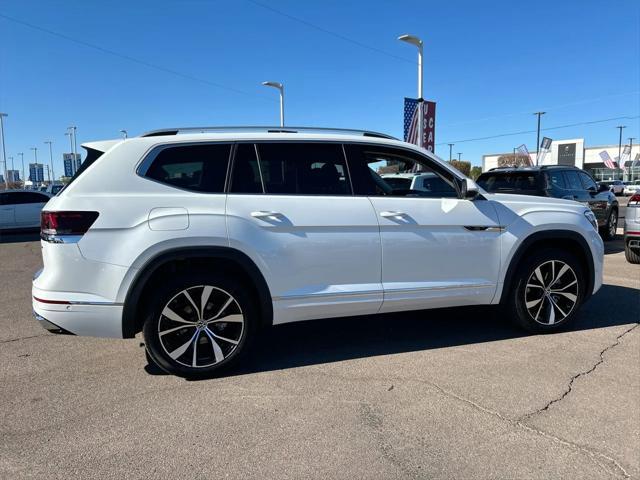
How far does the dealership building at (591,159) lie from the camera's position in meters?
66.8

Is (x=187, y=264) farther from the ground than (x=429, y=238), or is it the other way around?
(x=429, y=238)

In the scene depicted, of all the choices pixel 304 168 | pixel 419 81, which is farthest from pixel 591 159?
pixel 304 168

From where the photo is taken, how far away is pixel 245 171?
12.5 feet

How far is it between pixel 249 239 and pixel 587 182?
9.68 m

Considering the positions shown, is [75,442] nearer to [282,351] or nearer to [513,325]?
[282,351]

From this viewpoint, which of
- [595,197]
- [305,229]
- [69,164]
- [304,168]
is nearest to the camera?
[305,229]

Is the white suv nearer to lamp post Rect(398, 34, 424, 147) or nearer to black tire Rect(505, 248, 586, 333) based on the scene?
black tire Rect(505, 248, 586, 333)

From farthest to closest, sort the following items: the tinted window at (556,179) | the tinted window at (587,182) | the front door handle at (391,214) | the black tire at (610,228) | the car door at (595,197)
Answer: the black tire at (610,228)
the tinted window at (587,182)
the car door at (595,197)
the tinted window at (556,179)
the front door handle at (391,214)

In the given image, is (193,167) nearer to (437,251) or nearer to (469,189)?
(437,251)

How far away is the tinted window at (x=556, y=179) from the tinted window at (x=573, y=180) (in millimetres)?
260

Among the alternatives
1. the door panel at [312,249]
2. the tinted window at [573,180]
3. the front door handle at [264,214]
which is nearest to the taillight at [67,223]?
the door panel at [312,249]

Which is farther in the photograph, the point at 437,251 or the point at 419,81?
the point at 419,81

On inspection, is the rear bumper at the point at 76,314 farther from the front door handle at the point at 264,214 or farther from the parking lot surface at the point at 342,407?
the front door handle at the point at 264,214

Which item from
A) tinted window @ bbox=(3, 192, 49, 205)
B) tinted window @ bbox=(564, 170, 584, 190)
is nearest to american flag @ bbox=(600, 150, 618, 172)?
tinted window @ bbox=(564, 170, 584, 190)
